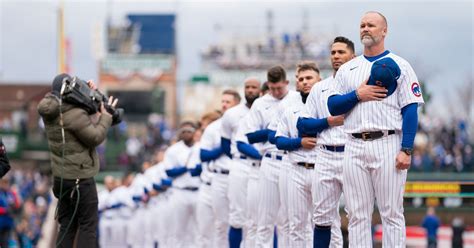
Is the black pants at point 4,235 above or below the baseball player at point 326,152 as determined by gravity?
below

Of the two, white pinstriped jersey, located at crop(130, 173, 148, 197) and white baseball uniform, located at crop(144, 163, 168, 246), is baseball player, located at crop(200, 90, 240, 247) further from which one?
white pinstriped jersey, located at crop(130, 173, 148, 197)

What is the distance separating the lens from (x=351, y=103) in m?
8.67

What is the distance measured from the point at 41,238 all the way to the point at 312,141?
1622 cm

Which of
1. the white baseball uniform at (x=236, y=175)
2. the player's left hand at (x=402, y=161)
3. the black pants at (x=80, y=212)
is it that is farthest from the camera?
the white baseball uniform at (x=236, y=175)

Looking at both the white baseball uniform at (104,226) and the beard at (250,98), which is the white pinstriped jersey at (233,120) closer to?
the beard at (250,98)

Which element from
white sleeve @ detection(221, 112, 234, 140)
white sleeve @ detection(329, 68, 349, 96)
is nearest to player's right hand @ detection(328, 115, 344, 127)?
white sleeve @ detection(329, 68, 349, 96)

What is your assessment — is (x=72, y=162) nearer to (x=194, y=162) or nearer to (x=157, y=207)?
(x=194, y=162)

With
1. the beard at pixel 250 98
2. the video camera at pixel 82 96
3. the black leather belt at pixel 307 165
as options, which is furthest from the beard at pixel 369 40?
the beard at pixel 250 98

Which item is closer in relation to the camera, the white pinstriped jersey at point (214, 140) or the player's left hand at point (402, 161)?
the player's left hand at point (402, 161)

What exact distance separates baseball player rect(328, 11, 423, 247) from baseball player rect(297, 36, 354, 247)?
822 mm

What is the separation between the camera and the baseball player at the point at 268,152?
11359mm

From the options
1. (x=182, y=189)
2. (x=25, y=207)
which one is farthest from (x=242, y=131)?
(x=25, y=207)

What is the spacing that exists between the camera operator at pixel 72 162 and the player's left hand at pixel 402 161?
3.34 m

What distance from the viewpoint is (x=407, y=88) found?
8484 millimetres
